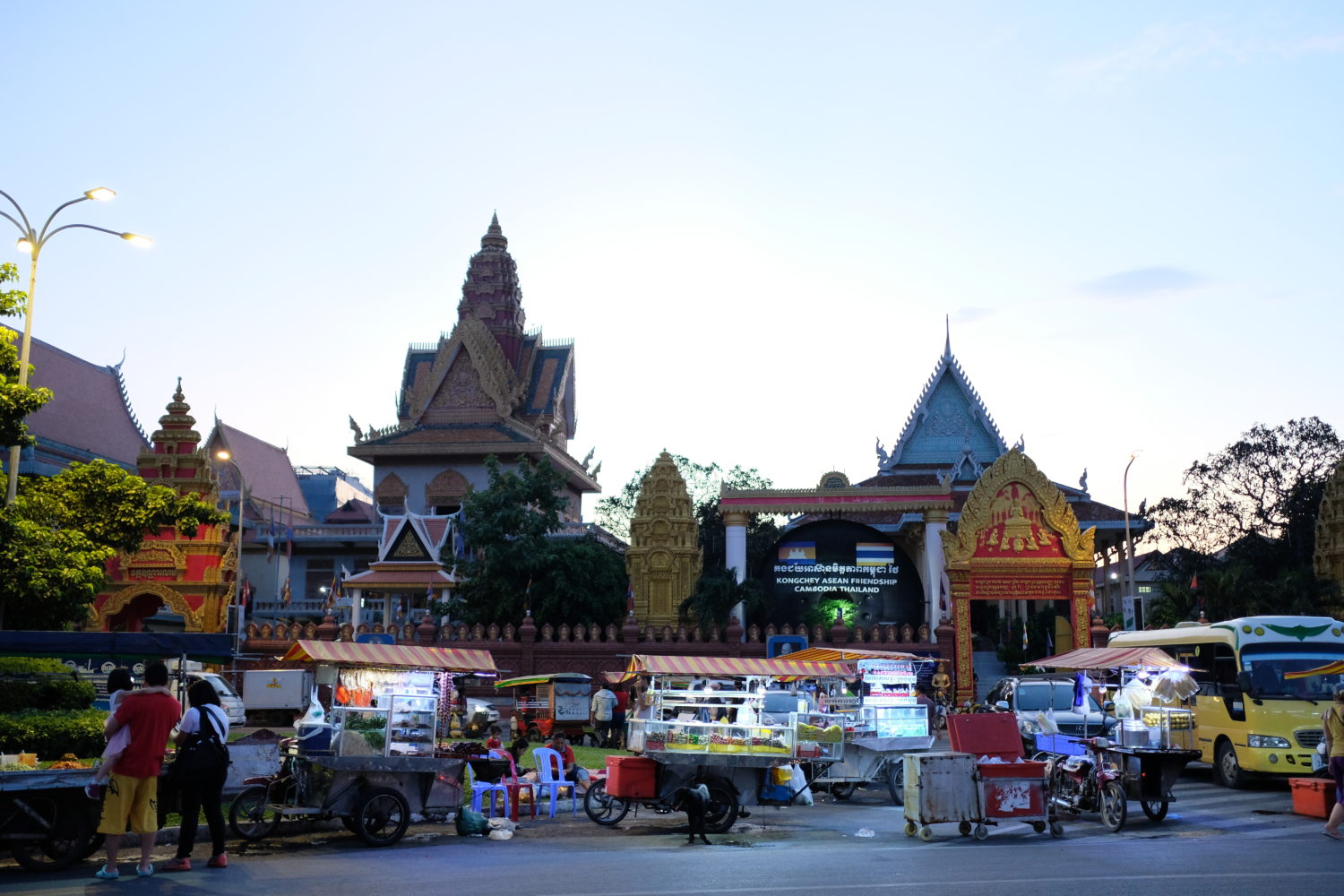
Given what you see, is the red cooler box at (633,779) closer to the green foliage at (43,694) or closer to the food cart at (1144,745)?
the food cart at (1144,745)

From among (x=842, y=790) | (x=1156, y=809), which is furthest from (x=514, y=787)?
(x=1156, y=809)

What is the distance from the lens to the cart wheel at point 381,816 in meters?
11.7

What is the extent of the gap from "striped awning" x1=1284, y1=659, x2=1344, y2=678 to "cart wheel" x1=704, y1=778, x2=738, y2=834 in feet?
27.6

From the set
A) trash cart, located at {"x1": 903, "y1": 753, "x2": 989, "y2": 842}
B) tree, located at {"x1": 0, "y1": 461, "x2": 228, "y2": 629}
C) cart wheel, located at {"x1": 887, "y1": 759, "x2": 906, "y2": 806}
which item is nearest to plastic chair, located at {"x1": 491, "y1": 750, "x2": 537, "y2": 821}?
trash cart, located at {"x1": 903, "y1": 753, "x2": 989, "y2": 842}

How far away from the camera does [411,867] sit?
10.4 m

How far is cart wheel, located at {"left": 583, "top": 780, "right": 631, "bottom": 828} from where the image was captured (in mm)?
13875

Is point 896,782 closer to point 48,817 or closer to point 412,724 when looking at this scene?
point 412,724

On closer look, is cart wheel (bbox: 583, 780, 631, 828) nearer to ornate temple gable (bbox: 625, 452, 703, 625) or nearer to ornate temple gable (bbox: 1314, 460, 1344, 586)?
ornate temple gable (bbox: 625, 452, 703, 625)

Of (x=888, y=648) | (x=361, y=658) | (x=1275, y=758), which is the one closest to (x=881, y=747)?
(x=1275, y=758)

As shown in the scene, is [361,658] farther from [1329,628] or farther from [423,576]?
[423,576]

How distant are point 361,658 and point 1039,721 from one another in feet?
32.3

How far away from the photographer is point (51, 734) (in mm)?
13828

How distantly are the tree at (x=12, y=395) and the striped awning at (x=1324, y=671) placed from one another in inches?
651

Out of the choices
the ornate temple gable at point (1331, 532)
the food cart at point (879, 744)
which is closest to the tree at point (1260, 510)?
the ornate temple gable at point (1331, 532)
